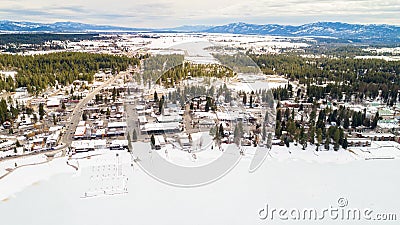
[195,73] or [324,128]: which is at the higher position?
[195,73]

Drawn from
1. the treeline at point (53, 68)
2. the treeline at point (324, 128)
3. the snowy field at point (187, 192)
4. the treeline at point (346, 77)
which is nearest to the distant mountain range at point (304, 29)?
the treeline at point (346, 77)

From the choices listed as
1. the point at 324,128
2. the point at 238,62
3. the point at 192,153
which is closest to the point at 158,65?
the point at 238,62

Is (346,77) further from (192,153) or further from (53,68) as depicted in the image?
(53,68)

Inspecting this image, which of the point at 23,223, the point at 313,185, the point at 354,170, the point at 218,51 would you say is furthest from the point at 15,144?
the point at 354,170

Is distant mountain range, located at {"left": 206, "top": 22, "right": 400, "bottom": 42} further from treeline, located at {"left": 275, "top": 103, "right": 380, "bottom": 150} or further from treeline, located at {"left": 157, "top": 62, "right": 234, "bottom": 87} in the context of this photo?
treeline, located at {"left": 157, "top": 62, "right": 234, "bottom": 87}

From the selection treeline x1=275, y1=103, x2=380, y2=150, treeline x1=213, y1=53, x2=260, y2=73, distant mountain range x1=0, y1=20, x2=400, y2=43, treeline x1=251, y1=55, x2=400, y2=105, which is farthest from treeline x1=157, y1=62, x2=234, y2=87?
distant mountain range x1=0, y1=20, x2=400, y2=43
